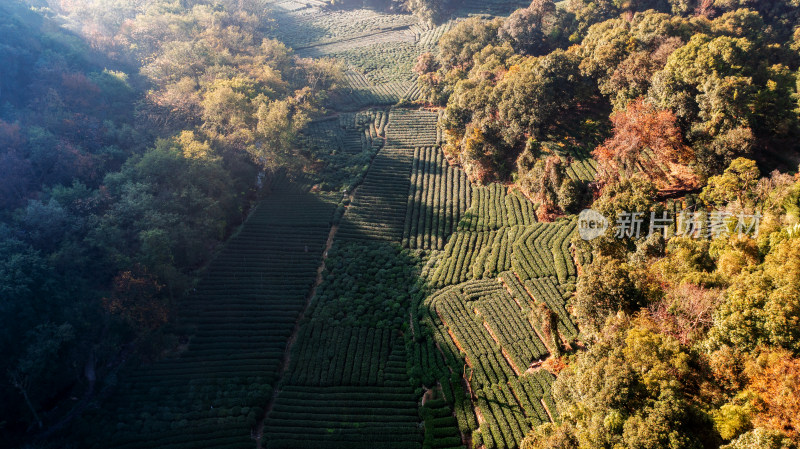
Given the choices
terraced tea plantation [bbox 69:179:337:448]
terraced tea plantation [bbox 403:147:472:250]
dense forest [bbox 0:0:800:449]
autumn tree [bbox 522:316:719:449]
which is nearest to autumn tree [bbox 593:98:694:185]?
dense forest [bbox 0:0:800:449]

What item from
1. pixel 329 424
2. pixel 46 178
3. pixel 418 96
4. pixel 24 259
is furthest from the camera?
pixel 418 96

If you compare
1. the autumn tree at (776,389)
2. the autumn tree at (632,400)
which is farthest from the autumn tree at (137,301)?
the autumn tree at (776,389)

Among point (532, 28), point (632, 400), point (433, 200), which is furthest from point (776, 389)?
point (532, 28)

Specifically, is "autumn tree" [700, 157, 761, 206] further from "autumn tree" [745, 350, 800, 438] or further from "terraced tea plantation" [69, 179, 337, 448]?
"terraced tea plantation" [69, 179, 337, 448]

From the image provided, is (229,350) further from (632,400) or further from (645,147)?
(645,147)

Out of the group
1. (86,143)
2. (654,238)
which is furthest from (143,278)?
(654,238)

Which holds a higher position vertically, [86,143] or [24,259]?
[86,143]

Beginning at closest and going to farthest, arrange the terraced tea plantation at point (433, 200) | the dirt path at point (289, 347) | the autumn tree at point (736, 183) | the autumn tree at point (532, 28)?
the dirt path at point (289, 347) → the autumn tree at point (736, 183) → the terraced tea plantation at point (433, 200) → the autumn tree at point (532, 28)

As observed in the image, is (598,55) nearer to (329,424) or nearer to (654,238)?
(654,238)

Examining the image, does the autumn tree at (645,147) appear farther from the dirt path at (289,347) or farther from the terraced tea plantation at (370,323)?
the dirt path at (289,347)
